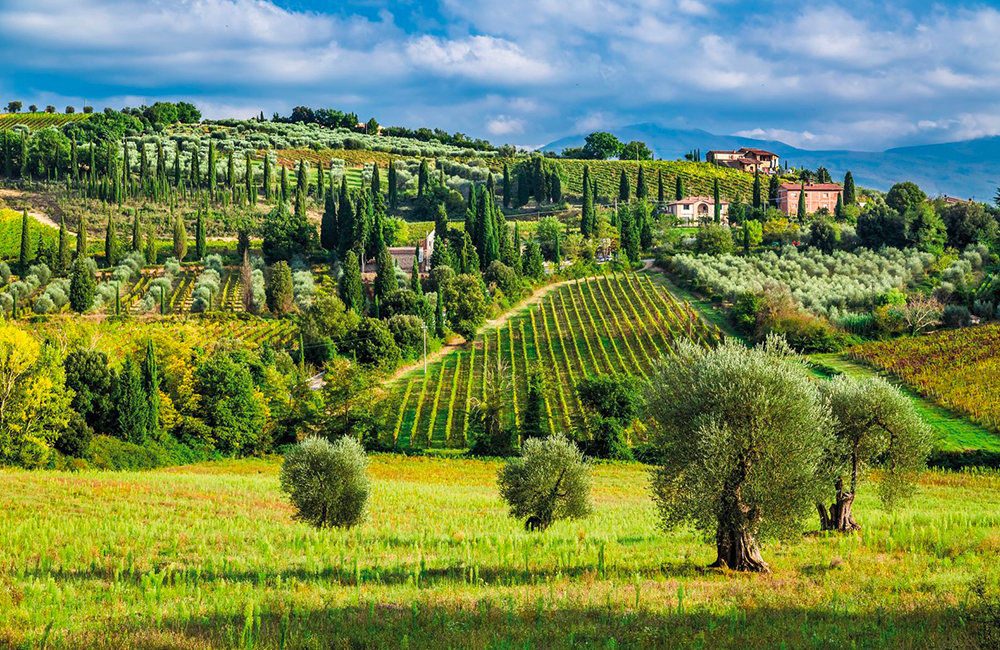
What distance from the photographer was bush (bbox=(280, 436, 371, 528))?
3164 centimetres

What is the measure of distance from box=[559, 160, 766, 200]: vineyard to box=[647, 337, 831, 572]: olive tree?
141 metres

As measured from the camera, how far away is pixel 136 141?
174 metres

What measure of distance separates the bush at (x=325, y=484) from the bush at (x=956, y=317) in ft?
219

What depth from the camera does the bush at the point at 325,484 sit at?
31641mm

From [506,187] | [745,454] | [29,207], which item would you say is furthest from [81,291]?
[745,454]

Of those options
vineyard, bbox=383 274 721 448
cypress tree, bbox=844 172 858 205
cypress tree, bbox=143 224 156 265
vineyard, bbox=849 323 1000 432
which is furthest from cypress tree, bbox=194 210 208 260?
cypress tree, bbox=844 172 858 205

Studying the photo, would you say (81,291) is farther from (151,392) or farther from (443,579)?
(443,579)

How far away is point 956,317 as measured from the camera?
262 feet

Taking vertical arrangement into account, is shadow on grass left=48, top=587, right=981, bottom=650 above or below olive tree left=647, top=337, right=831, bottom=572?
below

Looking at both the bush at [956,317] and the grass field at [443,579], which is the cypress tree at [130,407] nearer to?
the grass field at [443,579]

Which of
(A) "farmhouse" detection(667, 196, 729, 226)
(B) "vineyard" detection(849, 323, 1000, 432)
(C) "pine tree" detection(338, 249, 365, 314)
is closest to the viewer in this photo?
(B) "vineyard" detection(849, 323, 1000, 432)

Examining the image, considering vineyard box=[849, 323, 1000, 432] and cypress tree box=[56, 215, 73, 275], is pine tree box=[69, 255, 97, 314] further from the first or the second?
vineyard box=[849, 323, 1000, 432]

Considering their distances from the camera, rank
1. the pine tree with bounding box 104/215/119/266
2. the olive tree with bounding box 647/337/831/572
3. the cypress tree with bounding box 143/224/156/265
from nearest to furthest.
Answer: the olive tree with bounding box 647/337/831/572, the pine tree with bounding box 104/215/119/266, the cypress tree with bounding box 143/224/156/265

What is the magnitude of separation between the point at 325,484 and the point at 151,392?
31264 mm
